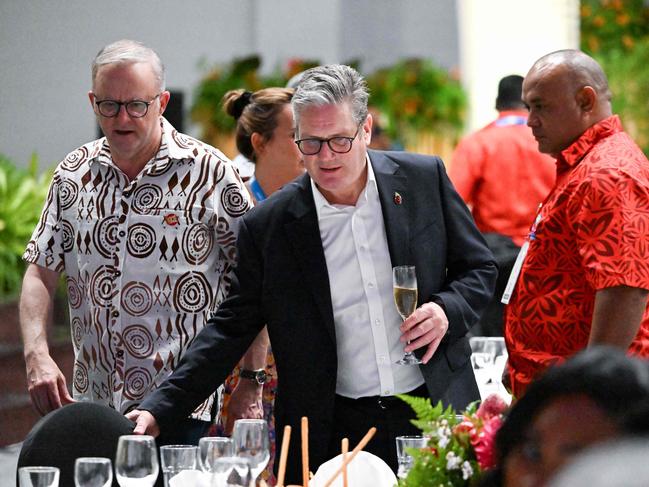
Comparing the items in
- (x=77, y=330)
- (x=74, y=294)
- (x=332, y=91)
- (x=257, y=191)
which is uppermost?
(x=332, y=91)

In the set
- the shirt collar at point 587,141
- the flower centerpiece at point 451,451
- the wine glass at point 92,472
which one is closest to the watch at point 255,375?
the shirt collar at point 587,141

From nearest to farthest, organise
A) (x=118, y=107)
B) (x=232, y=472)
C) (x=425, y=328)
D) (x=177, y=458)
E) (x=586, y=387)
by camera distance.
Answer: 1. (x=586, y=387)
2. (x=232, y=472)
3. (x=177, y=458)
4. (x=425, y=328)
5. (x=118, y=107)

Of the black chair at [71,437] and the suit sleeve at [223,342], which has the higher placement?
the suit sleeve at [223,342]

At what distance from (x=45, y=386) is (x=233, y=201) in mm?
707

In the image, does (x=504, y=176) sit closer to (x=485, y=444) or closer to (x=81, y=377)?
(x=81, y=377)

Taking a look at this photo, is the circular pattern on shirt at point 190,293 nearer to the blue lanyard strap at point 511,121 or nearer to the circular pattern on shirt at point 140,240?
the circular pattern on shirt at point 140,240

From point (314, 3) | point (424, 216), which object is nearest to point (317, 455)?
point (424, 216)

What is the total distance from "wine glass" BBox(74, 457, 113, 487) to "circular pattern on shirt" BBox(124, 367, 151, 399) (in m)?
1.03

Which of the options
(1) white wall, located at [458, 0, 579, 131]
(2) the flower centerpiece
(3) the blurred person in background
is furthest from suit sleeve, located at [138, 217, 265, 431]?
(1) white wall, located at [458, 0, 579, 131]

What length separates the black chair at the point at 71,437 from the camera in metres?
2.63

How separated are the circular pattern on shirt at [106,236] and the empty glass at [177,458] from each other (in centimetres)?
104

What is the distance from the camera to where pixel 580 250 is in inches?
102

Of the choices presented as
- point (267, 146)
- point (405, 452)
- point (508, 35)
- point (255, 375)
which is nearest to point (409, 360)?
point (405, 452)

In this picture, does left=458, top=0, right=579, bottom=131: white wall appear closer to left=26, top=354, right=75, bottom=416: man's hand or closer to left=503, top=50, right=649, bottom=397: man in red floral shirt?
left=503, top=50, right=649, bottom=397: man in red floral shirt
